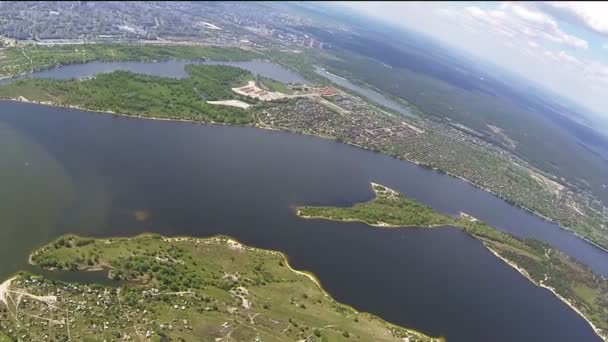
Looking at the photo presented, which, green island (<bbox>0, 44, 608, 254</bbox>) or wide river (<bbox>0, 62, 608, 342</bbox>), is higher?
green island (<bbox>0, 44, 608, 254</bbox>)

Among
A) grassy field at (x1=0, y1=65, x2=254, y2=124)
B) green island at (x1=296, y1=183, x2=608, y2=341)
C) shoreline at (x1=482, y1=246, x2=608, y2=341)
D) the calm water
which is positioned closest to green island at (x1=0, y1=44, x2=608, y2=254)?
grassy field at (x1=0, y1=65, x2=254, y2=124)

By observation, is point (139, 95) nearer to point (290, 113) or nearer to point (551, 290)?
point (290, 113)

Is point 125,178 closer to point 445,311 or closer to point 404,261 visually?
point 404,261

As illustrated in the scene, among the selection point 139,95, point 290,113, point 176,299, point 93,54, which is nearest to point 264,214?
point 176,299

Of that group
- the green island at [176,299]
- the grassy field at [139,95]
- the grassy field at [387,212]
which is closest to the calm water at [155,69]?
the grassy field at [139,95]

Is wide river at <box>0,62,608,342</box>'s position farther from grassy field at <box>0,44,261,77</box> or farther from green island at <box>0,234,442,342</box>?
grassy field at <box>0,44,261,77</box>

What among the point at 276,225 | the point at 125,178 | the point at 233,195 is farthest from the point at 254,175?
the point at 125,178
